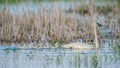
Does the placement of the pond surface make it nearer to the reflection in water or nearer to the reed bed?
the reflection in water

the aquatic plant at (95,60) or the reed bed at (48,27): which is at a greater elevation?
the reed bed at (48,27)

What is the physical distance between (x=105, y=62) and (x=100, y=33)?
433cm

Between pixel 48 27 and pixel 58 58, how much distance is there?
4.01 meters

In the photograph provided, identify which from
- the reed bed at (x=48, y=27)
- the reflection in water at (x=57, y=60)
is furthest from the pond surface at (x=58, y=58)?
the reed bed at (x=48, y=27)

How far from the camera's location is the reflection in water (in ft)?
32.4

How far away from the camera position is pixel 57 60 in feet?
34.0

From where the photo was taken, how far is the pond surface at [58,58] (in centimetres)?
991

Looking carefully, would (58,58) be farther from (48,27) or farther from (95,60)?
(48,27)

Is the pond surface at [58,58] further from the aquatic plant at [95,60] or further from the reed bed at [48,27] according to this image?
the reed bed at [48,27]

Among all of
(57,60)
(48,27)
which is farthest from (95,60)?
(48,27)

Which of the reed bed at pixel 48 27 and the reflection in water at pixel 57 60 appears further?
the reed bed at pixel 48 27

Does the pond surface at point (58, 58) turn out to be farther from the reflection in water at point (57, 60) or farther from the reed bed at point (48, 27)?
the reed bed at point (48, 27)

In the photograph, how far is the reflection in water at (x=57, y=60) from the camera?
9883 millimetres

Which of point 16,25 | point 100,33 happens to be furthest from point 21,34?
point 100,33
